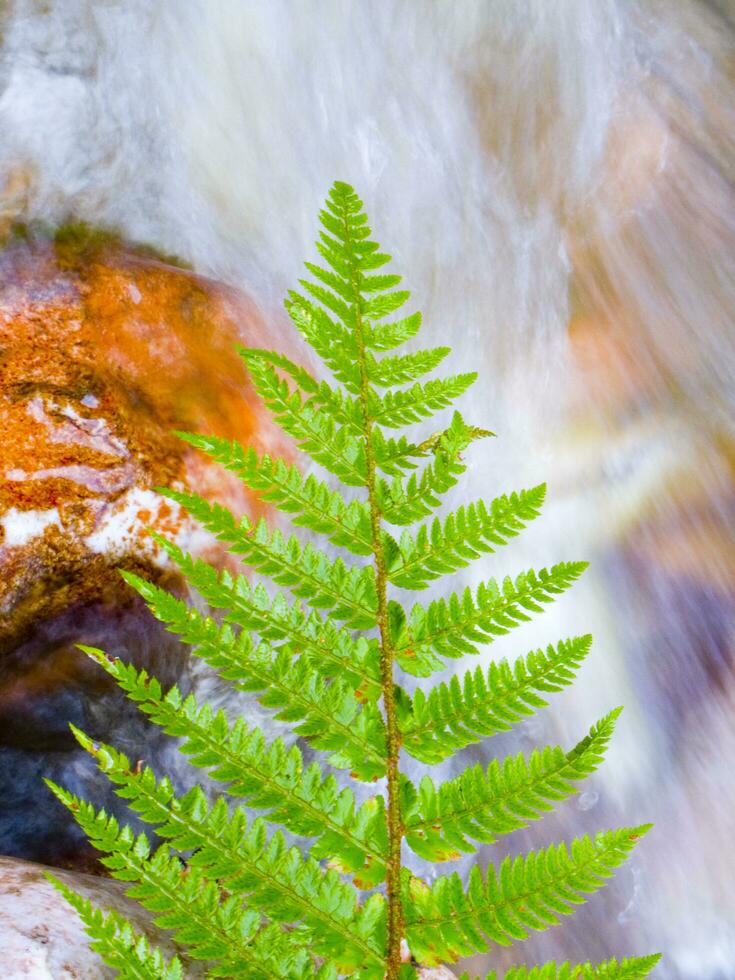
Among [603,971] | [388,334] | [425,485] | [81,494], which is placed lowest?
[603,971]

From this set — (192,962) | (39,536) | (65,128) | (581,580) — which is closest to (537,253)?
(581,580)

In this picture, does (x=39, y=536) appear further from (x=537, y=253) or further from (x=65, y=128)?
(x=537, y=253)

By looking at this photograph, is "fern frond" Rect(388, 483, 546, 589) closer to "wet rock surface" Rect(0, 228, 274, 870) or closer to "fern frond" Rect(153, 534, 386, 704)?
"fern frond" Rect(153, 534, 386, 704)

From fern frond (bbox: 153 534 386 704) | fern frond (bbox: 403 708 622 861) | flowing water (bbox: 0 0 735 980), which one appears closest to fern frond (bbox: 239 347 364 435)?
fern frond (bbox: 153 534 386 704)

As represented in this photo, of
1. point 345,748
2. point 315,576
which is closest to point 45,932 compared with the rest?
point 345,748

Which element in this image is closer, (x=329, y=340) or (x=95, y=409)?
(x=329, y=340)

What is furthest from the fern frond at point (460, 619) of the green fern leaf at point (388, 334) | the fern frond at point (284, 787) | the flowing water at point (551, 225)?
the flowing water at point (551, 225)

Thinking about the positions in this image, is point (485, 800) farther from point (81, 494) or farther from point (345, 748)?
point (81, 494)
